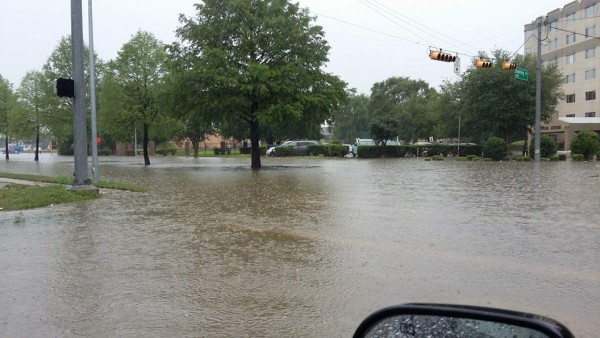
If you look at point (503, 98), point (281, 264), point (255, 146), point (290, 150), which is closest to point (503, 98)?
point (503, 98)

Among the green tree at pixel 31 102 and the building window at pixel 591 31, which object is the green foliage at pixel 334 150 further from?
the building window at pixel 591 31

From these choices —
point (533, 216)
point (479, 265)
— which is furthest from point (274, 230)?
point (533, 216)

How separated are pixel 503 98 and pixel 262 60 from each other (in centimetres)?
2164

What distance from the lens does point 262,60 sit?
28.3m

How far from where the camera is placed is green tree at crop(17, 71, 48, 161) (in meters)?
43.0

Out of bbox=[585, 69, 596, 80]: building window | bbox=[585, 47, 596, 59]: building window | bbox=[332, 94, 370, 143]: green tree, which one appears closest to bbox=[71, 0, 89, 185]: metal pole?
bbox=[585, 69, 596, 80]: building window

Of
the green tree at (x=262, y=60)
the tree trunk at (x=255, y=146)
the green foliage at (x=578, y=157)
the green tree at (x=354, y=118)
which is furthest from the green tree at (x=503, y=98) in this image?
the green tree at (x=354, y=118)

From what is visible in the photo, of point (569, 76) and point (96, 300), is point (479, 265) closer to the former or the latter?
point (96, 300)

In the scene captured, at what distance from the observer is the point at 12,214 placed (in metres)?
11.5

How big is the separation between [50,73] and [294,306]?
4314 centimetres

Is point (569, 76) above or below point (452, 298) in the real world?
above

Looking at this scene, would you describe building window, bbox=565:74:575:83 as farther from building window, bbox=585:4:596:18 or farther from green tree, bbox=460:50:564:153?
green tree, bbox=460:50:564:153

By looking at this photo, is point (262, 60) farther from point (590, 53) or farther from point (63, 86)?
point (590, 53)

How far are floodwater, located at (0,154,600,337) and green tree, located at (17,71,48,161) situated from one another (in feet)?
113
